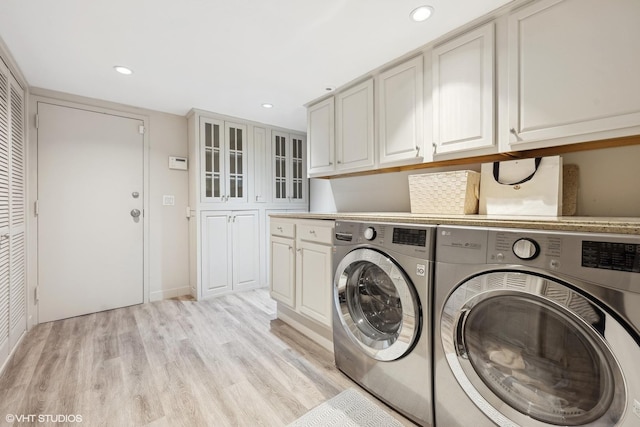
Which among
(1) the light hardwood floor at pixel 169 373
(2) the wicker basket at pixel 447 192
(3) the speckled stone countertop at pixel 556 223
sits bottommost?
(1) the light hardwood floor at pixel 169 373

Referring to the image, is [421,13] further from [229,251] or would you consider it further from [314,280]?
[229,251]

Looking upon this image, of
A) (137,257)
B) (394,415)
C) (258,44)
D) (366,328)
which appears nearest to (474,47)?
(258,44)

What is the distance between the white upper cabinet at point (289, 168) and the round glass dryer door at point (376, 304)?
216cm

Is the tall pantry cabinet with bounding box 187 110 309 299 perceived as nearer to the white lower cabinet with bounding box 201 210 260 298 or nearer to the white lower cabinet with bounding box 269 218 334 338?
the white lower cabinet with bounding box 201 210 260 298

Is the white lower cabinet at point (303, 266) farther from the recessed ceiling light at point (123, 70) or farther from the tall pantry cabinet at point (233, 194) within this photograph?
the recessed ceiling light at point (123, 70)

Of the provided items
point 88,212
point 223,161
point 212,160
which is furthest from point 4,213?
point 223,161

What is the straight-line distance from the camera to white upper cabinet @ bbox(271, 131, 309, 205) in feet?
11.9

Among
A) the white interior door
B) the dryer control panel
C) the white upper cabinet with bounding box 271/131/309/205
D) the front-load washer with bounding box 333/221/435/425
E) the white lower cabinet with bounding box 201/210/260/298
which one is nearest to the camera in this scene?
the dryer control panel

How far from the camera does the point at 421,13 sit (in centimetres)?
150

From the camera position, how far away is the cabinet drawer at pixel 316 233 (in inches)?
73.6

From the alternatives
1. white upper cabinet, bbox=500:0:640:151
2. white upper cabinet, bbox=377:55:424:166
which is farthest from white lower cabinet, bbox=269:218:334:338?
white upper cabinet, bbox=500:0:640:151

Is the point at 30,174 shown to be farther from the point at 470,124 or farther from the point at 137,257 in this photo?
the point at 470,124

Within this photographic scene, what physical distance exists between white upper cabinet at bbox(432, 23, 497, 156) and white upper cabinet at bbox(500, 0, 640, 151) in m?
0.10

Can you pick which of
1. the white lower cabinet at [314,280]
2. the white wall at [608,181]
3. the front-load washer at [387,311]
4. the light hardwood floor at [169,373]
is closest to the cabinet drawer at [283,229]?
the white lower cabinet at [314,280]
